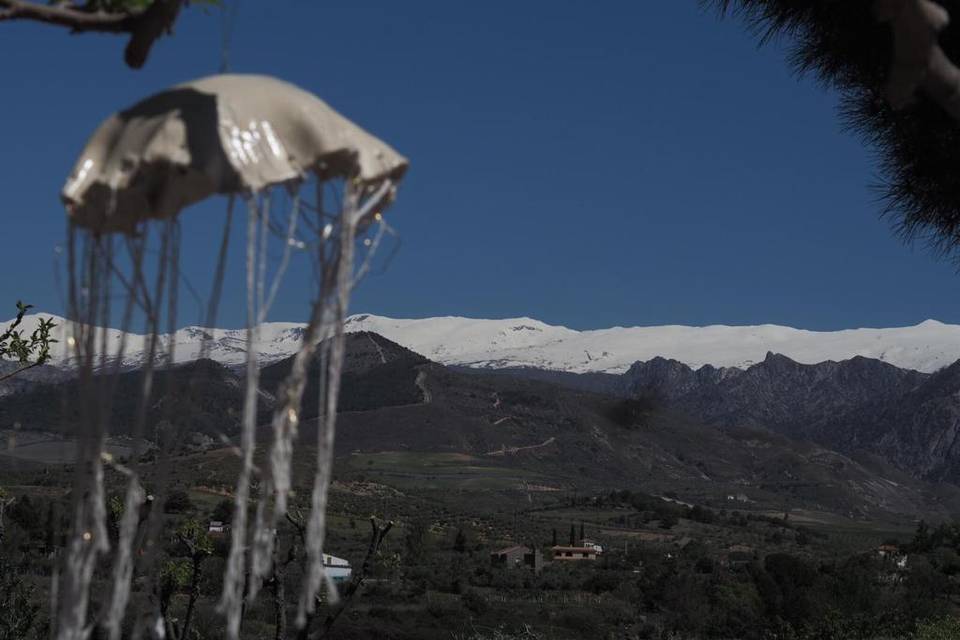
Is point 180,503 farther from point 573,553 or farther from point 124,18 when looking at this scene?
point 124,18

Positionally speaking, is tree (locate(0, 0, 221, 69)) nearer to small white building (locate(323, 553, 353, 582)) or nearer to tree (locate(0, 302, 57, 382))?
tree (locate(0, 302, 57, 382))

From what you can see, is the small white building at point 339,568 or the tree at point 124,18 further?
the small white building at point 339,568

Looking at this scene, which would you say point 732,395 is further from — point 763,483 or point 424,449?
point 424,449

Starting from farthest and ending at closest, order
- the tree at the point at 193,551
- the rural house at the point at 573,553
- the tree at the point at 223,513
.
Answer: the rural house at the point at 573,553, the tree at the point at 223,513, the tree at the point at 193,551

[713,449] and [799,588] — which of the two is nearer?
[799,588]

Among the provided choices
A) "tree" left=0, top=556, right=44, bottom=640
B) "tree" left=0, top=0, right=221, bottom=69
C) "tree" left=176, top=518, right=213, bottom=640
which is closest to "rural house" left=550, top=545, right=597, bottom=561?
"tree" left=0, top=556, right=44, bottom=640

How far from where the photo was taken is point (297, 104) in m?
2.03

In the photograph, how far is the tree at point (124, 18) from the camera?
2.28 metres

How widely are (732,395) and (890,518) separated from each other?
9167 cm

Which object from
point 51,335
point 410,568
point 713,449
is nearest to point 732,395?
point 713,449

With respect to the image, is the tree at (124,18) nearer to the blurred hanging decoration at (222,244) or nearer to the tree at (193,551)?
the blurred hanging decoration at (222,244)

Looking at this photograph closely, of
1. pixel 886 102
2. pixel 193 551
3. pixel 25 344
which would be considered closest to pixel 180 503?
pixel 193 551

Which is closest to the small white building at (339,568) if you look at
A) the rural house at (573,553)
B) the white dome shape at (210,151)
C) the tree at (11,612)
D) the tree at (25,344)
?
the rural house at (573,553)

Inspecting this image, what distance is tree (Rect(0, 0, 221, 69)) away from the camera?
2275mm
